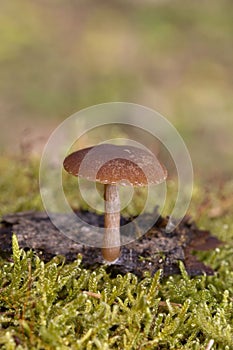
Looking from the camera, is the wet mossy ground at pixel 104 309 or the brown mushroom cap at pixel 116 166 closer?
the wet mossy ground at pixel 104 309

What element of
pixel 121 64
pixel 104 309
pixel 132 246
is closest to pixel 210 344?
pixel 104 309

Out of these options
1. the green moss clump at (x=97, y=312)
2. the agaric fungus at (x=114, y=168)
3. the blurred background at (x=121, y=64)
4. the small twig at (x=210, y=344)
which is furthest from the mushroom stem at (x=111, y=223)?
the blurred background at (x=121, y=64)

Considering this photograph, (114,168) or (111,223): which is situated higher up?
(114,168)

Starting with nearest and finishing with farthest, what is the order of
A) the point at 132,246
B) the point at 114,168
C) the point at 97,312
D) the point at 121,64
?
the point at 97,312, the point at 114,168, the point at 132,246, the point at 121,64

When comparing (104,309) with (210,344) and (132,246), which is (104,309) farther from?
(132,246)

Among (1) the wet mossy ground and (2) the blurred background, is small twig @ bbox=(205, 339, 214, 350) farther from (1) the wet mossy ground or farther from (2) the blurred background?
(2) the blurred background

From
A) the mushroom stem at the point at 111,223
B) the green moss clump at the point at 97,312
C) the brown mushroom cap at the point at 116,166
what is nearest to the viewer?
the green moss clump at the point at 97,312

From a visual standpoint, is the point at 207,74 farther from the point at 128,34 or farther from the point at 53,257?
the point at 53,257

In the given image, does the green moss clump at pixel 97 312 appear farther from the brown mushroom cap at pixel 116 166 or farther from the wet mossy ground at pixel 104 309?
the brown mushroom cap at pixel 116 166
